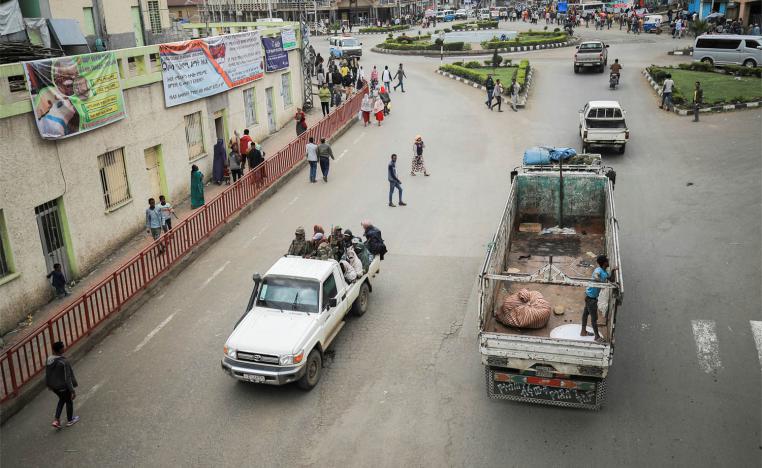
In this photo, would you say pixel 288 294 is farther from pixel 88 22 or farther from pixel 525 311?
pixel 88 22

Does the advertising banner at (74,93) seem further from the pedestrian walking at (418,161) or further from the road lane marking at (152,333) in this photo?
the pedestrian walking at (418,161)

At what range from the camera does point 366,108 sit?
95.8 feet

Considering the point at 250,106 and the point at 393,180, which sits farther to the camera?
the point at 250,106

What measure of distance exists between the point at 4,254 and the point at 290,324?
6.36 metres

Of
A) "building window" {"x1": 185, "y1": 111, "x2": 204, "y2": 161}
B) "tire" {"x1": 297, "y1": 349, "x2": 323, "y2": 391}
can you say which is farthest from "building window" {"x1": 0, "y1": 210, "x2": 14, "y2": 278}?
"building window" {"x1": 185, "y1": 111, "x2": 204, "y2": 161}

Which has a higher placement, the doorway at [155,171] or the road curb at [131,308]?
the doorway at [155,171]

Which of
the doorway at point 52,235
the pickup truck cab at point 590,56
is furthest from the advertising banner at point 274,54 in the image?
the pickup truck cab at point 590,56

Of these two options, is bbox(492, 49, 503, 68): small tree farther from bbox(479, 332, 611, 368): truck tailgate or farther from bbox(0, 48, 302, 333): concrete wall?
bbox(479, 332, 611, 368): truck tailgate

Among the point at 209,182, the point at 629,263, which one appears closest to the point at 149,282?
the point at 209,182

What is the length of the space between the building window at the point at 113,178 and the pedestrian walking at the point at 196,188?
76.8 inches

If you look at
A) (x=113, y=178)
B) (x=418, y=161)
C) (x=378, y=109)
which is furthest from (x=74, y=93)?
(x=378, y=109)

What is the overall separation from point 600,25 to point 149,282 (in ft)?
211

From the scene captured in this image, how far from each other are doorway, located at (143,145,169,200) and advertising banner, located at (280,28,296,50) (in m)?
11.0

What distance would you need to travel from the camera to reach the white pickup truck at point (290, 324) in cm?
1024
